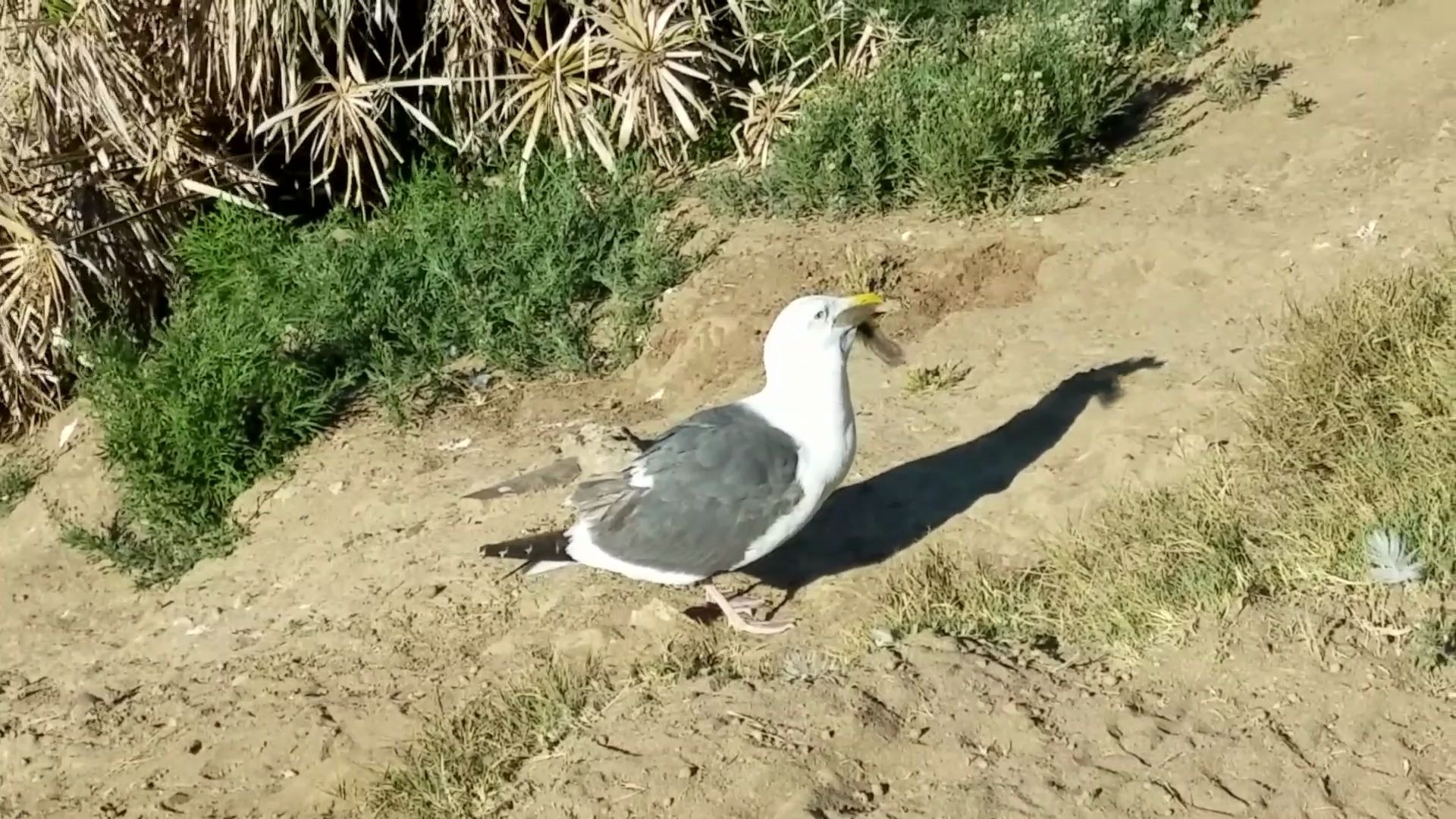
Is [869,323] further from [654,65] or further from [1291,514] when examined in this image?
[654,65]

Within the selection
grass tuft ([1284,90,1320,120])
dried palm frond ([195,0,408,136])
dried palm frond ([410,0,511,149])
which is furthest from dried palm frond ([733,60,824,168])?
grass tuft ([1284,90,1320,120])

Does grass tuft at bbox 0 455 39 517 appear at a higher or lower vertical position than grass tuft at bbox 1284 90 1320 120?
higher

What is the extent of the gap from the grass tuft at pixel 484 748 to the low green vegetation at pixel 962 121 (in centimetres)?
314

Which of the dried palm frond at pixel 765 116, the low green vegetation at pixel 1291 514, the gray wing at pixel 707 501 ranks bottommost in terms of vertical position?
the low green vegetation at pixel 1291 514

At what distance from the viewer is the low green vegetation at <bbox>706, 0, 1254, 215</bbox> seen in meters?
6.25

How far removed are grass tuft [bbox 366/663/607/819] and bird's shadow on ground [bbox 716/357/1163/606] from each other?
934mm

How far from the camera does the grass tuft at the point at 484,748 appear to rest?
358 cm

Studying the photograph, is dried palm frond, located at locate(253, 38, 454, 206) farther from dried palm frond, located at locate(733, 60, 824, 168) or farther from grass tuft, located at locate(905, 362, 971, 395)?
grass tuft, located at locate(905, 362, 971, 395)

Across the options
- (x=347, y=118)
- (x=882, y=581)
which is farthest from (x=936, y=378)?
(x=347, y=118)

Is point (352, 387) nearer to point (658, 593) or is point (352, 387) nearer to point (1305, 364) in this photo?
point (658, 593)

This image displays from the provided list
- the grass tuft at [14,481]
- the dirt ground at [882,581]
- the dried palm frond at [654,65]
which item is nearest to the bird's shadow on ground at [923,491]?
the dirt ground at [882,581]

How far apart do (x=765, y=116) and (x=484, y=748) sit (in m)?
4.10

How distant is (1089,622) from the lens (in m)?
3.70

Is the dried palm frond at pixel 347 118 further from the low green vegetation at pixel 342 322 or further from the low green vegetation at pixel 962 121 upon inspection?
the low green vegetation at pixel 962 121
